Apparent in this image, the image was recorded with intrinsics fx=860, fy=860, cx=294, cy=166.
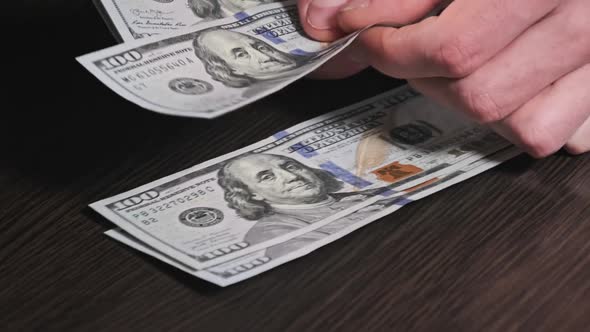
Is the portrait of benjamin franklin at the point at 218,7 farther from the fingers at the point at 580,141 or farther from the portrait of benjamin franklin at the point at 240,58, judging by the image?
the fingers at the point at 580,141

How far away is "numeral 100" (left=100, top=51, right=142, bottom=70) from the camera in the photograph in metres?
0.70

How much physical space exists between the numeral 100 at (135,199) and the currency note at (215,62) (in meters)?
0.08

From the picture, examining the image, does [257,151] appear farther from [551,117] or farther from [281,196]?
[551,117]

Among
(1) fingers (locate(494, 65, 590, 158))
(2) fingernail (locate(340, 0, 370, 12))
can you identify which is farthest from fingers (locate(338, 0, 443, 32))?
(1) fingers (locate(494, 65, 590, 158))

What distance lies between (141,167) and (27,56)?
0.32 meters

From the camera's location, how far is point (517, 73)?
0.67 meters

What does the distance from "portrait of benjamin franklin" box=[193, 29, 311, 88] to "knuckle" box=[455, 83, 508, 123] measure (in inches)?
5.4

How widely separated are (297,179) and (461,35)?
175mm

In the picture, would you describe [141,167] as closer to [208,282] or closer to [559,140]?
[208,282]

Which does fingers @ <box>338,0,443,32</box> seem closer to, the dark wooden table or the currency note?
the currency note

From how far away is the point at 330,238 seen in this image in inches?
24.4

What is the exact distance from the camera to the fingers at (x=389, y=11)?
2.22 feet

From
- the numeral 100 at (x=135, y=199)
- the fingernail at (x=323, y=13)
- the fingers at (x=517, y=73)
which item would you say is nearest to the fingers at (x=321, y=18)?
the fingernail at (x=323, y=13)

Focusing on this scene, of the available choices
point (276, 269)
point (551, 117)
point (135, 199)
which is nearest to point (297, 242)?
point (276, 269)
